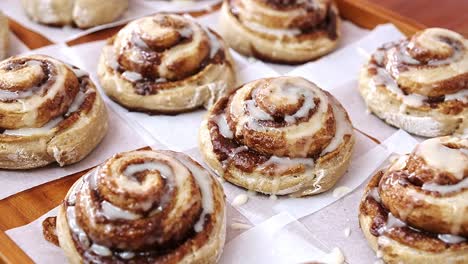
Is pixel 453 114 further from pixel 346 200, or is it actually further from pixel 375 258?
pixel 375 258

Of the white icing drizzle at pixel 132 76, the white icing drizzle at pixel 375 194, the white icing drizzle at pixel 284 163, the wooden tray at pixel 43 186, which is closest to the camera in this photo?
the wooden tray at pixel 43 186

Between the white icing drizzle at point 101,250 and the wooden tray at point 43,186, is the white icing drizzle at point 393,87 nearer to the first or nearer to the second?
the wooden tray at point 43,186

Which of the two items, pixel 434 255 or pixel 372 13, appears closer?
pixel 434 255

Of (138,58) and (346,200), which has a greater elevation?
(138,58)

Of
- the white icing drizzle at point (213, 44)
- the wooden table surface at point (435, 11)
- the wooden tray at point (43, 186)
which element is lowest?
the wooden table surface at point (435, 11)

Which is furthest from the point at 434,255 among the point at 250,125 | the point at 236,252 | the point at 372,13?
the point at 372,13

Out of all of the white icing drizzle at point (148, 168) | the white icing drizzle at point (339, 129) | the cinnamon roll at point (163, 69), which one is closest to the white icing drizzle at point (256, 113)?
the white icing drizzle at point (339, 129)

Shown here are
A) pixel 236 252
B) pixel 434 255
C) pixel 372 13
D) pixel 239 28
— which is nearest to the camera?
pixel 434 255
